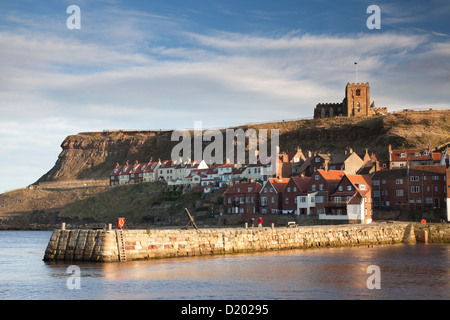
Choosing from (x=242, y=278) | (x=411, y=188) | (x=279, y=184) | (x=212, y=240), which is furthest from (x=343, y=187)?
(x=242, y=278)

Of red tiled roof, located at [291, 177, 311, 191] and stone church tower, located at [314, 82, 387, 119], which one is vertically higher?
stone church tower, located at [314, 82, 387, 119]

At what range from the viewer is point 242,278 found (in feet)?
124

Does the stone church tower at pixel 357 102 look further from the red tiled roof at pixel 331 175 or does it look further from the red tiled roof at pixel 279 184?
the red tiled roof at pixel 331 175

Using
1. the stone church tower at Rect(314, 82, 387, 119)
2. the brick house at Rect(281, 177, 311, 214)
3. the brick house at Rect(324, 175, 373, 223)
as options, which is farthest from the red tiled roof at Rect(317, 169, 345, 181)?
the stone church tower at Rect(314, 82, 387, 119)

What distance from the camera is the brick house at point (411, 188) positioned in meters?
79.7

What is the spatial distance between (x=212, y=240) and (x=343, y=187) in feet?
111

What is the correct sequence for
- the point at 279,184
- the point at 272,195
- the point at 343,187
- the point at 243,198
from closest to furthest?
the point at 343,187 → the point at 272,195 → the point at 279,184 → the point at 243,198

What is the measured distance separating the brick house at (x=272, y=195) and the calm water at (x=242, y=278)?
36608 millimetres

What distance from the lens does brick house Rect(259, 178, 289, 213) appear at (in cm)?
8875

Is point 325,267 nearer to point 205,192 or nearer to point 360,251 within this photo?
point 360,251

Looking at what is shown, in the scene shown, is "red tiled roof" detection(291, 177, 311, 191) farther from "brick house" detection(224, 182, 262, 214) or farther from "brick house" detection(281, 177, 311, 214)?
"brick house" detection(224, 182, 262, 214)

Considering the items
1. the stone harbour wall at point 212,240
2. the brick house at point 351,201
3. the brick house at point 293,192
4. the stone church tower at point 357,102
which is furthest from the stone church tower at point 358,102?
the stone harbour wall at point 212,240

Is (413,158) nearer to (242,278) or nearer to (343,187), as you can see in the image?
(343,187)
